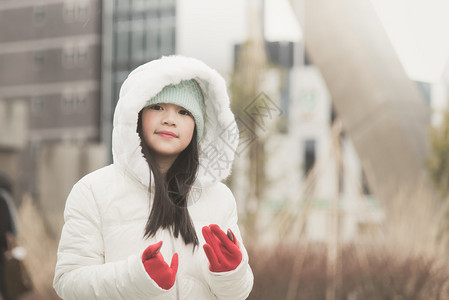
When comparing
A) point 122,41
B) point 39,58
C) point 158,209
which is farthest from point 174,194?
point 39,58

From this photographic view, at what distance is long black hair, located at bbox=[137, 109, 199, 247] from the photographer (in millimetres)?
1241

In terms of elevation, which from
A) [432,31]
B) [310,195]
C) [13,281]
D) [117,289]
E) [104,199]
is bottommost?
[13,281]

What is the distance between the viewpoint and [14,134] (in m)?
8.04

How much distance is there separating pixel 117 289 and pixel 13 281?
2558 millimetres

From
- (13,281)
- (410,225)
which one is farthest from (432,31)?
(13,281)

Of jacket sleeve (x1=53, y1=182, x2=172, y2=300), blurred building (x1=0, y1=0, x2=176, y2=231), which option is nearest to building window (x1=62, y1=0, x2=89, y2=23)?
Result: blurred building (x1=0, y1=0, x2=176, y2=231)

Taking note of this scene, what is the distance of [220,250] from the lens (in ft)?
3.89

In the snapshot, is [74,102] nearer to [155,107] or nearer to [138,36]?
[138,36]

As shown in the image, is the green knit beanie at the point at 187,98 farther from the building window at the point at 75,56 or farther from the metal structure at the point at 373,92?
the building window at the point at 75,56

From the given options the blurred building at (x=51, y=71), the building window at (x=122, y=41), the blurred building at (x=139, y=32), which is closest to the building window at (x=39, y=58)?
the blurred building at (x=51, y=71)

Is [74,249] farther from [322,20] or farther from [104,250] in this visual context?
[322,20]

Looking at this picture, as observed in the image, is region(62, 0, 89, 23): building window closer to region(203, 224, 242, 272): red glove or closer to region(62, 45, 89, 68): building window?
region(62, 45, 89, 68): building window

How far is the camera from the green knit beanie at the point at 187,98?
4.23 feet

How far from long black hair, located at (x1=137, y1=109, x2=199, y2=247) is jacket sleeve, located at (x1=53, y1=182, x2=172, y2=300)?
0.10m
